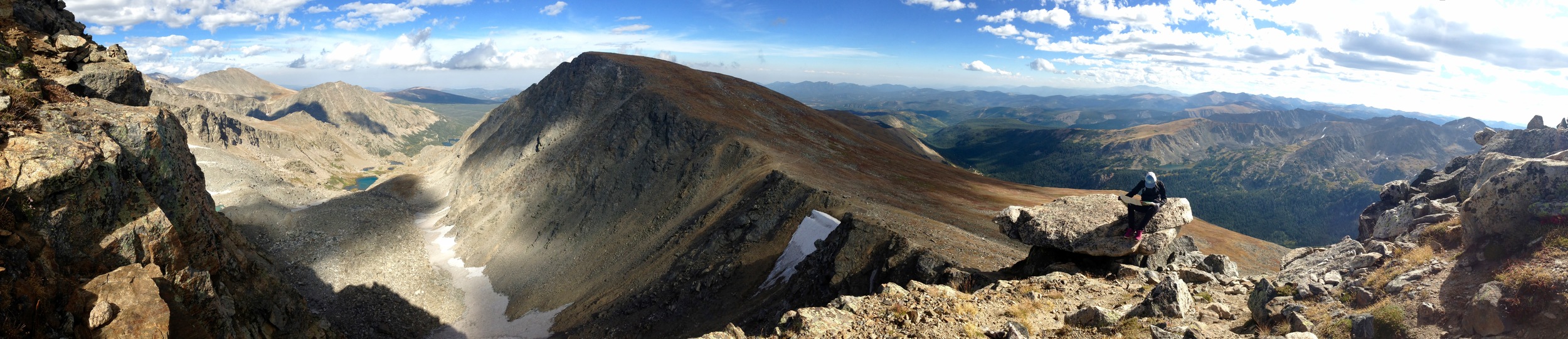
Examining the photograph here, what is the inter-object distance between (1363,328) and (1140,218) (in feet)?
25.5

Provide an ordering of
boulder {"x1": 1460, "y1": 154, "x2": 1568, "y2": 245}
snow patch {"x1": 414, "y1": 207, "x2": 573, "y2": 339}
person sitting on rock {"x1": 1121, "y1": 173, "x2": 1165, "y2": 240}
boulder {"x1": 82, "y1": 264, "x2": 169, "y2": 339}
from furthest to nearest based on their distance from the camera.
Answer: snow patch {"x1": 414, "y1": 207, "x2": 573, "y2": 339} → person sitting on rock {"x1": 1121, "y1": 173, "x2": 1165, "y2": 240} → boulder {"x1": 82, "y1": 264, "x2": 169, "y2": 339} → boulder {"x1": 1460, "y1": 154, "x2": 1568, "y2": 245}

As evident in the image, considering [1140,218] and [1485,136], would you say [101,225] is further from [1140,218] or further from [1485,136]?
[1485,136]

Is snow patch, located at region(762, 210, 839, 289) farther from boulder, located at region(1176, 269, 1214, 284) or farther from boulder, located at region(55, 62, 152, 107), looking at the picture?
boulder, located at region(55, 62, 152, 107)

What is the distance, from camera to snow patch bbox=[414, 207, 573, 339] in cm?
5194

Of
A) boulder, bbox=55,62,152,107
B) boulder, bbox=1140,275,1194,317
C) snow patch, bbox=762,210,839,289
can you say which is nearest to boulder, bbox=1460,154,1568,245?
boulder, bbox=1140,275,1194,317

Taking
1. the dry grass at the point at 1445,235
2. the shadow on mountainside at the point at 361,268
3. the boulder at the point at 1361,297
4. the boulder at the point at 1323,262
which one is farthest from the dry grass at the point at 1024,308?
the shadow on mountainside at the point at 361,268

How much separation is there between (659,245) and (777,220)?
15623 mm

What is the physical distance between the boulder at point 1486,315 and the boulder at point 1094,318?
18.7 feet

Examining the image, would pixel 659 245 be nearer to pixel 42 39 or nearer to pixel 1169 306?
pixel 42 39

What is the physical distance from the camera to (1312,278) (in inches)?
595

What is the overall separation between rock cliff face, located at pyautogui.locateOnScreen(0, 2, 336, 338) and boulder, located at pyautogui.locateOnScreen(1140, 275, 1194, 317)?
25.2 metres

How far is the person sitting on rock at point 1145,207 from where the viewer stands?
18.5m

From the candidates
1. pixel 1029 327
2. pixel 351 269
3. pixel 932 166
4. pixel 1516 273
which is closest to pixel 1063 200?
pixel 1029 327

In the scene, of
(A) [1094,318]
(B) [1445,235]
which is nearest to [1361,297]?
(B) [1445,235]
